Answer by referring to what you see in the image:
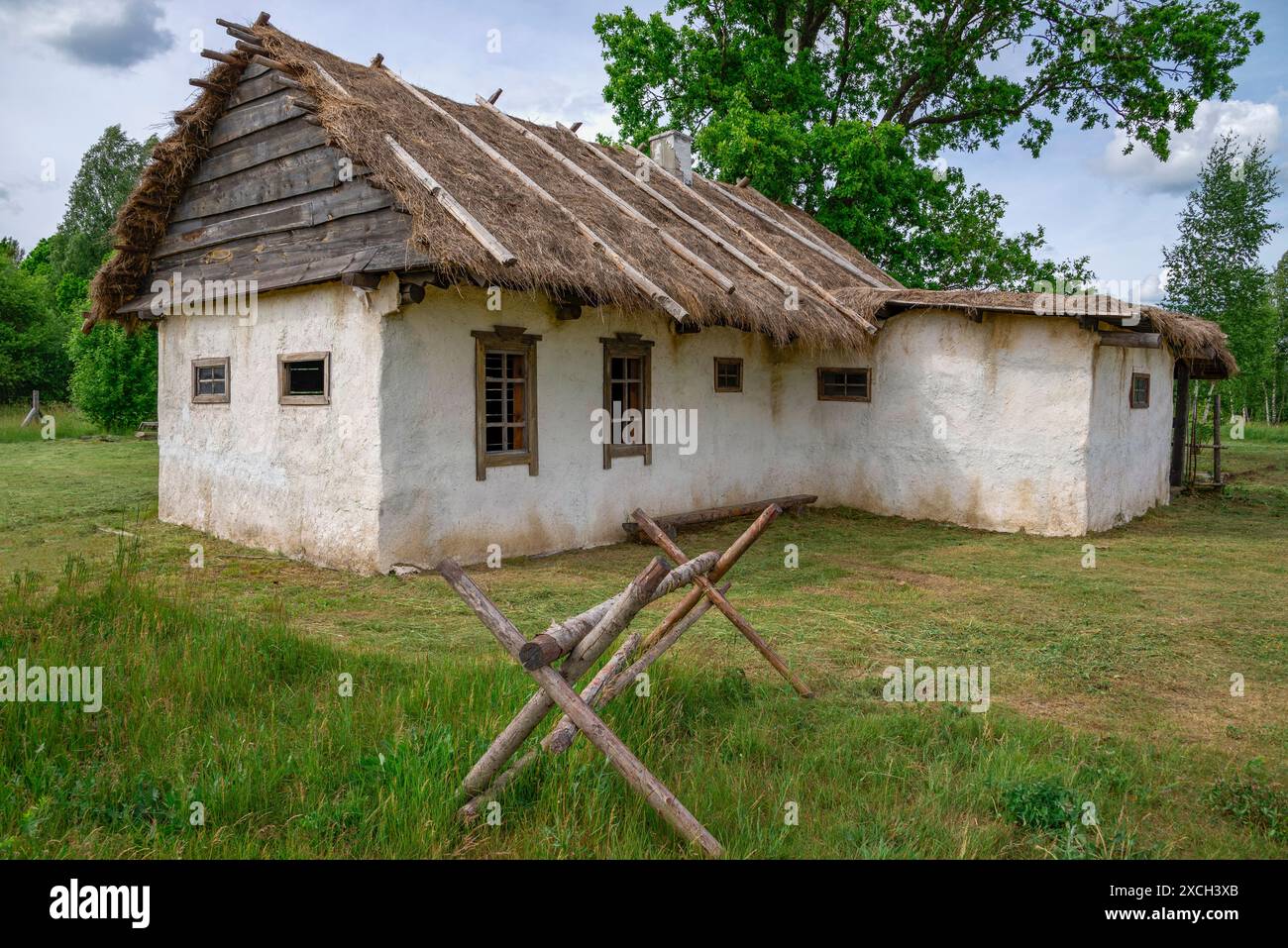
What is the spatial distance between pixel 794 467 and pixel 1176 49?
13807 millimetres

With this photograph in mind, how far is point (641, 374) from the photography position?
10.9 m

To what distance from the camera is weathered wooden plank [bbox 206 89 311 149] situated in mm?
9666

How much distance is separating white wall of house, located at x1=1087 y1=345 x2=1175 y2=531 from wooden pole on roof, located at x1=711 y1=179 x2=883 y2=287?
13.2 ft

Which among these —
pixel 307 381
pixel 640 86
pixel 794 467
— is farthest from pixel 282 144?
pixel 640 86

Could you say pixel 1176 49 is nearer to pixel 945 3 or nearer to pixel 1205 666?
pixel 945 3

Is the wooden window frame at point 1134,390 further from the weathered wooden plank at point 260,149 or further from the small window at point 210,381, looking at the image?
the small window at point 210,381

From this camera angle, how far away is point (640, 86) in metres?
20.1

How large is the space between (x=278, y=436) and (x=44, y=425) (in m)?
14.9

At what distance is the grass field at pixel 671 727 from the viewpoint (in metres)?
3.42

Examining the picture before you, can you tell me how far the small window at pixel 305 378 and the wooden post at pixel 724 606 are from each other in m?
4.94

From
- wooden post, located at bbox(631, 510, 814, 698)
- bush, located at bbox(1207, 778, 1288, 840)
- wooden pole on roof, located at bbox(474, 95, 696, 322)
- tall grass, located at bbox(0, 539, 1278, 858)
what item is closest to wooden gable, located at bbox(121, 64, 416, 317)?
wooden pole on roof, located at bbox(474, 95, 696, 322)

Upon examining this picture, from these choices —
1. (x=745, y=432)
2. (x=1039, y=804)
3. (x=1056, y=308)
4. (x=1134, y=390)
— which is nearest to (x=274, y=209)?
(x=745, y=432)

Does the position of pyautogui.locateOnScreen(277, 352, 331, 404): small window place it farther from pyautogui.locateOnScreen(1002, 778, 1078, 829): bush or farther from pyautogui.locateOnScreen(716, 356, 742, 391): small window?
pyautogui.locateOnScreen(1002, 778, 1078, 829): bush

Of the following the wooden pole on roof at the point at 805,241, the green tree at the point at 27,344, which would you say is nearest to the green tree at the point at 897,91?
the wooden pole on roof at the point at 805,241
